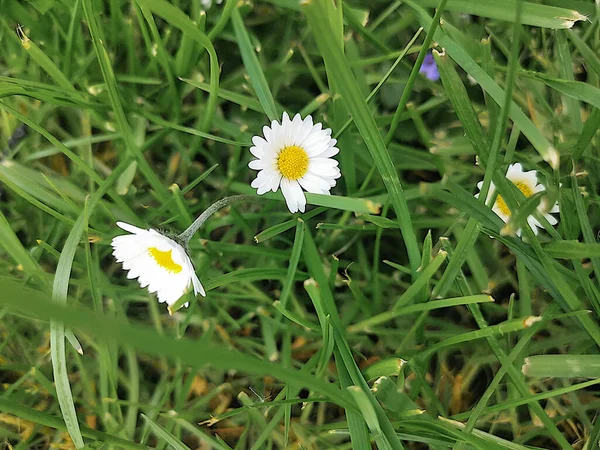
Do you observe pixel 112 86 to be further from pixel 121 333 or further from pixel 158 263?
pixel 121 333

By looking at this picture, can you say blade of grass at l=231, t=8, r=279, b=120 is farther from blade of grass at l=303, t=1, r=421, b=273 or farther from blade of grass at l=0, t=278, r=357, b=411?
blade of grass at l=0, t=278, r=357, b=411

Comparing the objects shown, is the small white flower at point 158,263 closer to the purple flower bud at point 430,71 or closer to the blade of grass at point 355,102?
the blade of grass at point 355,102

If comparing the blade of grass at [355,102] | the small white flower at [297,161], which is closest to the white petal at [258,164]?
the small white flower at [297,161]

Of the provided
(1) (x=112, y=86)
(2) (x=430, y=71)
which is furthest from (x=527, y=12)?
(1) (x=112, y=86)

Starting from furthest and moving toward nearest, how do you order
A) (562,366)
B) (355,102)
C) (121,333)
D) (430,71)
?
(430,71) → (562,366) → (355,102) → (121,333)

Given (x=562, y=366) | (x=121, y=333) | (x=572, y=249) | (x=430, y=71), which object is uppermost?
(x=430, y=71)

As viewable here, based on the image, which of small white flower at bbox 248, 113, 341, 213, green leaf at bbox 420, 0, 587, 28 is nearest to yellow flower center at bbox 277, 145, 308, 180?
small white flower at bbox 248, 113, 341, 213

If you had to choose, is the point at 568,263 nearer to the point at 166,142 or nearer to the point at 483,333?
the point at 483,333
